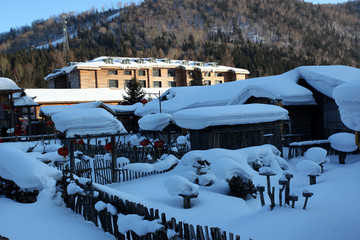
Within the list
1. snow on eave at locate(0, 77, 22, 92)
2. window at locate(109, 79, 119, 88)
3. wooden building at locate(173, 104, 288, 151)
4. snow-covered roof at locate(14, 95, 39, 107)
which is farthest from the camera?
window at locate(109, 79, 119, 88)

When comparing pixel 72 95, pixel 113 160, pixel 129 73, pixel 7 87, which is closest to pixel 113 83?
pixel 129 73

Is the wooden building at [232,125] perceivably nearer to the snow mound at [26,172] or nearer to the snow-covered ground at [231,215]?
the snow-covered ground at [231,215]

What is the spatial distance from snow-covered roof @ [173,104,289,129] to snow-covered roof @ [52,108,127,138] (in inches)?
171

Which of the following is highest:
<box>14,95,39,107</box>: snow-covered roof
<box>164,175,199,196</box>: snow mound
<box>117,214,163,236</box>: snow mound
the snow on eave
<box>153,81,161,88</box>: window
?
<box>153,81,161,88</box>: window

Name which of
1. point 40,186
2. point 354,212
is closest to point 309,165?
point 354,212

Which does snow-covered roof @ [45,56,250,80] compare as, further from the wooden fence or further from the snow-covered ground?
the wooden fence

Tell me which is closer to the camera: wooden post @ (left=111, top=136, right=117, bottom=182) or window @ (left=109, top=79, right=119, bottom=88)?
wooden post @ (left=111, top=136, right=117, bottom=182)

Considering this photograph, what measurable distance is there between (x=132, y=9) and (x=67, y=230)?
552ft

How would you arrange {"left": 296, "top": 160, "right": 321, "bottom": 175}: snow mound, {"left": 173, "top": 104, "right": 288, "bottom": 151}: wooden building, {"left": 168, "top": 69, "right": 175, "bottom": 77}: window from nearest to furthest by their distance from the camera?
{"left": 296, "top": 160, "right": 321, "bottom": 175}: snow mound
{"left": 173, "top": 104, "right": 288, "bottom": 151}: wooden building
{"left": 168, "top": 69, "right": 175, "bottom": 77}: window

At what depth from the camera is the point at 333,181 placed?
1020 centimetres

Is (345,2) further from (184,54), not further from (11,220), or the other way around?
(11,220)

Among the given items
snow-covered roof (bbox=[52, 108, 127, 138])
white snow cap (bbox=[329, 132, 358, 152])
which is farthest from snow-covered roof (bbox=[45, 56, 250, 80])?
white snow cap (bbox=[329, 132, 358, 152])

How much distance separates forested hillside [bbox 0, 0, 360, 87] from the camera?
275ft

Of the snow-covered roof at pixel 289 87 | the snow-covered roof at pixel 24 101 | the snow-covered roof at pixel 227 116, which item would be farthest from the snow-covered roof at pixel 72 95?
the snow-covered roof at pixel 227 116
